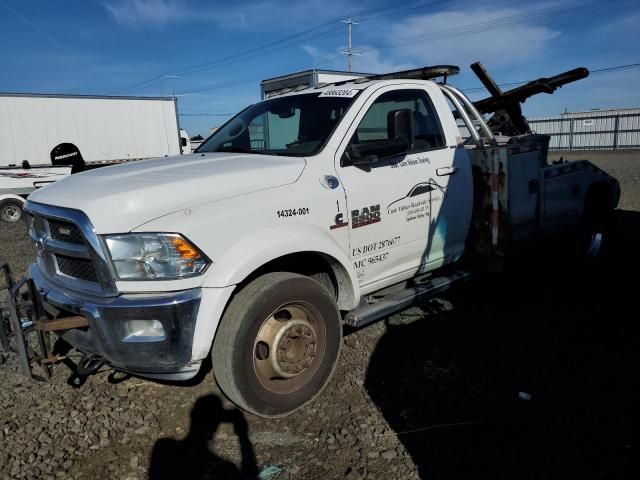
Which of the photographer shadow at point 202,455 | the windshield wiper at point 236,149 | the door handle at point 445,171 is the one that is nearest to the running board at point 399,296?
the door handle at point 445,171

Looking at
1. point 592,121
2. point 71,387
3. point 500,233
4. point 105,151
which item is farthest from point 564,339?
point 592,121

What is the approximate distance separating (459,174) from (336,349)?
1.98 meters

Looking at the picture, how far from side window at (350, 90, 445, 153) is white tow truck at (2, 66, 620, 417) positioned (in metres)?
0.01

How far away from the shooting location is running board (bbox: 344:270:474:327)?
3.62 metres

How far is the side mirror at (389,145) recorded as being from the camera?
351 centimetres

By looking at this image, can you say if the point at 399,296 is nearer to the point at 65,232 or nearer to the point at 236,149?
the point at 236,149

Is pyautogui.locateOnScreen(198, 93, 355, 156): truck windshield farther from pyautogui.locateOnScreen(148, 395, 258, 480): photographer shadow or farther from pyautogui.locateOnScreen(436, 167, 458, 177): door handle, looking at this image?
pyautogui.locateOnScreen(148, 395, 258, 480): photographer shadow

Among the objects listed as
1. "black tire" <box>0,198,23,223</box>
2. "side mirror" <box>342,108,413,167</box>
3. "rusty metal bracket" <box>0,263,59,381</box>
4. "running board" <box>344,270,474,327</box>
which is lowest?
"black tire" <box>0,198,23,223</box>

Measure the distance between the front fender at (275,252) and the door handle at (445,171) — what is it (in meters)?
1.26

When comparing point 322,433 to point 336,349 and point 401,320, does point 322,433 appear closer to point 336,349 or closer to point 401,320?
point 336,349

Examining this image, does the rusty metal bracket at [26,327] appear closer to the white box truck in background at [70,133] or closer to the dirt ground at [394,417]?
the dirt ground at [394,417]

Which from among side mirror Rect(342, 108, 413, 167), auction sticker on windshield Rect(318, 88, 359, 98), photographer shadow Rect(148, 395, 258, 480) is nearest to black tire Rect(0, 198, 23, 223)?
auction sticker on windshield Rect(318, 88, 359, 98)

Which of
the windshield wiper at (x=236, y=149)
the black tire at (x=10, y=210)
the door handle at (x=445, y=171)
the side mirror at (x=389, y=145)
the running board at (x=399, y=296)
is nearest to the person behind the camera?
the side mirror at (x=389, y=145)

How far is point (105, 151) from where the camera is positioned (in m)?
17.5
